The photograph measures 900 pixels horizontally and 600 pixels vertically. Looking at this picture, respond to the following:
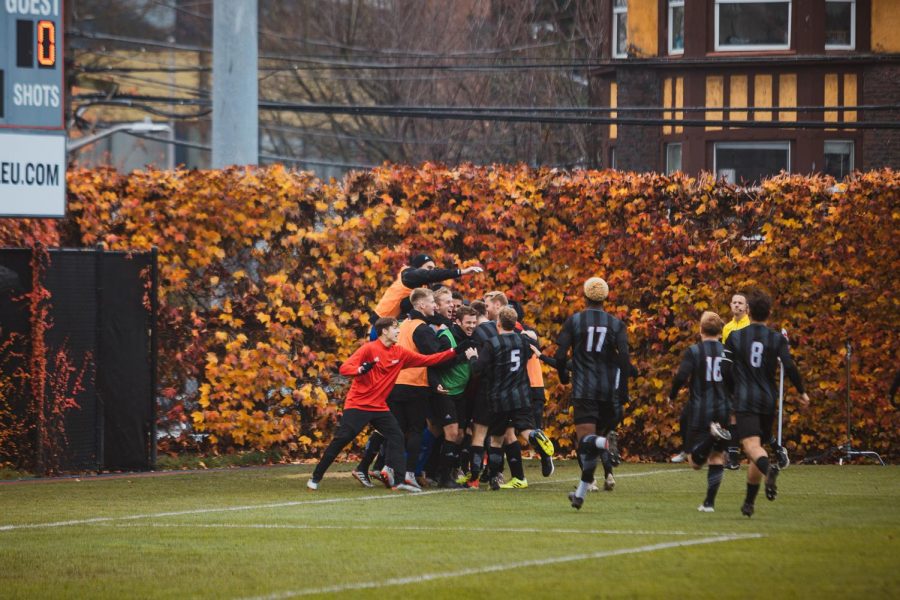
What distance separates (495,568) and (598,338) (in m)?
5.06

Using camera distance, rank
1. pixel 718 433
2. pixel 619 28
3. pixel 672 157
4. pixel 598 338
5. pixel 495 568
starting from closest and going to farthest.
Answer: pixel 495 568 < pixel 718 433 < pixel 598 338 < pixel 672 157 < pixel 619 28

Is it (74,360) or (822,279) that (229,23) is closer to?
(74,360)

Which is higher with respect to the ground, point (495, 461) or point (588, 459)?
point (588, 459)

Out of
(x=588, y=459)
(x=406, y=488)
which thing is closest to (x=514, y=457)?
(x=406, y=488)

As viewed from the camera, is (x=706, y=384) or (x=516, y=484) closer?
(x=706, y=384)

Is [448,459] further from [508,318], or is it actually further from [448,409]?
[508,318]

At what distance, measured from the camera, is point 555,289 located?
20.3 m

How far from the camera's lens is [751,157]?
30.0 metres

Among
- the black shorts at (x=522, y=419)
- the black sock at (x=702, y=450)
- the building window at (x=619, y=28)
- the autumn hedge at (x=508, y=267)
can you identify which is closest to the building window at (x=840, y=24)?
the building window at (x=619, y=28)

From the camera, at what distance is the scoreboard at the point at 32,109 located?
660 inches

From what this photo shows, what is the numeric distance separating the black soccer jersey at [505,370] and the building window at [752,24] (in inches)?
608

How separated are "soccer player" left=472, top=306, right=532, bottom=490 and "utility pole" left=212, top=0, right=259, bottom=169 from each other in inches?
254

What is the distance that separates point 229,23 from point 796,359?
8793mm

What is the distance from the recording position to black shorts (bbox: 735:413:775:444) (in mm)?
13031
